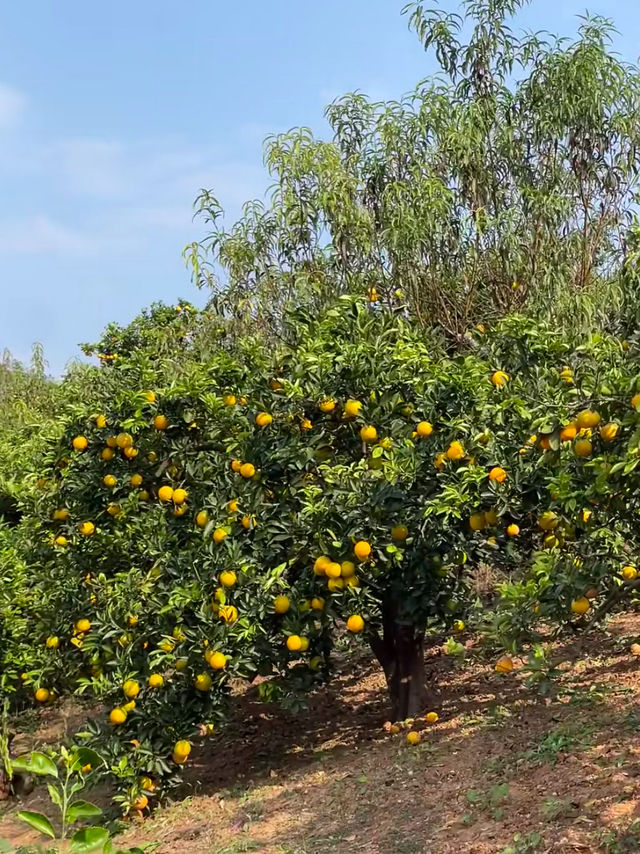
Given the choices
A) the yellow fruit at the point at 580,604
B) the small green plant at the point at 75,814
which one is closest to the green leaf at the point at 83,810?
the small green plant at the point at 75,814

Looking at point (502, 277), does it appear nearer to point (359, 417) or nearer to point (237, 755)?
point (359, 417)

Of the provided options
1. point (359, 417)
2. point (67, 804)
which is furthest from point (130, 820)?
point (67, 804)

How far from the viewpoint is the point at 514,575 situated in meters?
5.32

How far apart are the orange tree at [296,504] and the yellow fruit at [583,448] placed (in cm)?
105

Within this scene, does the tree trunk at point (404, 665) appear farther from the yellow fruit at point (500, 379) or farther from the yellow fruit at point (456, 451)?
the yellow fruit at point (500, 379)

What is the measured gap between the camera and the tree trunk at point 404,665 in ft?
16.4

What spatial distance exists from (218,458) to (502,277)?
9.37ft

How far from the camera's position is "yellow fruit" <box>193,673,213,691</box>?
4.14 meters

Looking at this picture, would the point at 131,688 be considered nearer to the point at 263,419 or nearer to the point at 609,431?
the point at 263,419

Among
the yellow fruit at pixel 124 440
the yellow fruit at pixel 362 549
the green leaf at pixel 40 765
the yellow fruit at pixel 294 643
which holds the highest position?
the yellow fruit at pixel 124 440

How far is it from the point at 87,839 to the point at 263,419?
11.2ft

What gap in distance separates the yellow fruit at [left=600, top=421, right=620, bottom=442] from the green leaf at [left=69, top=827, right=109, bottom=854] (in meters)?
1.94

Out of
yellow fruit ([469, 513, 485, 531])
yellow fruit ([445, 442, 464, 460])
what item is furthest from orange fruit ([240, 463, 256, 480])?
yellow fruit ([469, 513, 485, 531])

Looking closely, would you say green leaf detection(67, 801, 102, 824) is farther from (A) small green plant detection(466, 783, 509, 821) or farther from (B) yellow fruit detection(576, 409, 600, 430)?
(A) small green plant detection(466, 783, 509, 821)
